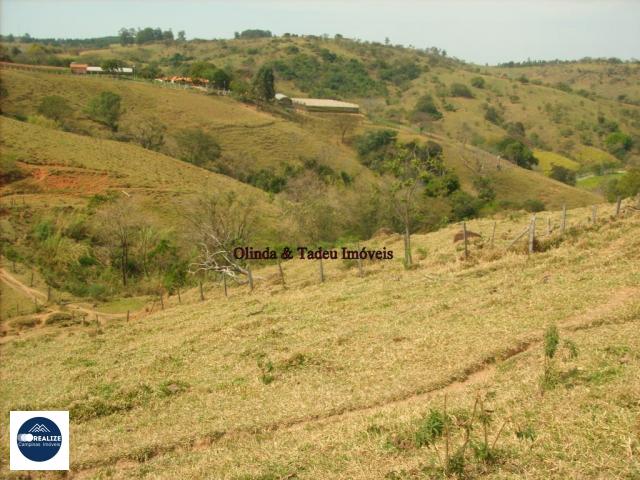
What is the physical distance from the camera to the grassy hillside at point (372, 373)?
698cm

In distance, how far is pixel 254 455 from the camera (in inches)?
315

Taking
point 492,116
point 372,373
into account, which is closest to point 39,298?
point 372,373

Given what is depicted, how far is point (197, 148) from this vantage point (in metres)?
54.5

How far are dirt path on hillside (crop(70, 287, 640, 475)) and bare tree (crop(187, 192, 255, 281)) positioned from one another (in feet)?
61.0

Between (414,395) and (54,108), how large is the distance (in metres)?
52.8

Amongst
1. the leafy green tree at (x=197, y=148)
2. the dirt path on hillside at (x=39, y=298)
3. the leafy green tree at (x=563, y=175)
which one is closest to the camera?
the dirt path on hillside at (x=39, y=298)

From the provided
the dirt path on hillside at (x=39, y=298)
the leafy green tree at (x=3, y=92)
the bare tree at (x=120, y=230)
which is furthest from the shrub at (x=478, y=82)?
the dirt path on hillside at (x=39, y=298)

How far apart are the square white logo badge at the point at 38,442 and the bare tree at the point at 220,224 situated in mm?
18996

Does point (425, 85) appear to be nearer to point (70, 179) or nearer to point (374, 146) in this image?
point (374, 146)

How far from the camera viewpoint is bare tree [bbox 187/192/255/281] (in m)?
29.5

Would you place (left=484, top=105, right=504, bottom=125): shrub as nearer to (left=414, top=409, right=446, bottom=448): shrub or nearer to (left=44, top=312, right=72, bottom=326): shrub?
(left=44, top=312, right=72, bottom=326): shrub

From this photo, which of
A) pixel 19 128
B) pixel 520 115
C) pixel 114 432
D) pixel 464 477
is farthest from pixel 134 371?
pixel 520 115

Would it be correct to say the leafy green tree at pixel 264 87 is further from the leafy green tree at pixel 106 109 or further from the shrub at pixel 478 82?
the shrub at pixel 478 82

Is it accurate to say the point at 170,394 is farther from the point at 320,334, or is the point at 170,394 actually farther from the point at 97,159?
the point at 97,159
